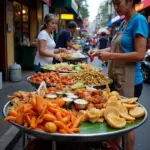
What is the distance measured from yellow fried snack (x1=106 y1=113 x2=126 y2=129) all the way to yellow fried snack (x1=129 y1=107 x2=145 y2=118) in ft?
0.57

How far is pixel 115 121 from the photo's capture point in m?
2.24

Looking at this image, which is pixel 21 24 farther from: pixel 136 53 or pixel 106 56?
pixel 136 53

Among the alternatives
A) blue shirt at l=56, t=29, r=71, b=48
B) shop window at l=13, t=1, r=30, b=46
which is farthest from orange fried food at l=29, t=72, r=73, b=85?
shop window at l=13, t=1, r=30, b=46

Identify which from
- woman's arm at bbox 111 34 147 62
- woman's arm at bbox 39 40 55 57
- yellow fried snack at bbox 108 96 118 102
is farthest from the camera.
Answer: woman's arm at bbox 39 40 55 57

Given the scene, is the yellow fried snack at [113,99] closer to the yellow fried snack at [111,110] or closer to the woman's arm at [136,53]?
the yellow fried snack at [111,110]

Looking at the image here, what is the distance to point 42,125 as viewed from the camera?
2166 millimetres

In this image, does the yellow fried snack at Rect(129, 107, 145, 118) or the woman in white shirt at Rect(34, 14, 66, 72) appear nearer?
the yellow fried snack at Rect(129, 107, 145, 118)

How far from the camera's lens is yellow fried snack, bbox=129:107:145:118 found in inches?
95.7

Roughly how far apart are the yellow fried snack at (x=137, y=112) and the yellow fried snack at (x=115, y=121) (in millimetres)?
173

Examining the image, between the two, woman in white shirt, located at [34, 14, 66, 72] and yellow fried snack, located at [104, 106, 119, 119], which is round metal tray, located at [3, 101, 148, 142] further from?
woman in white shirt, located at [34, 14, 66, 72]

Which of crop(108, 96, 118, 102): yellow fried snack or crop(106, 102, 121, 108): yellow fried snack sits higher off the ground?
crop(108, 96, 118, 102): yellow fried snack

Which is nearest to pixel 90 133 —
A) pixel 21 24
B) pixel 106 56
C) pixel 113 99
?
pixel 113 99

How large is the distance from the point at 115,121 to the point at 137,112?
33 cm

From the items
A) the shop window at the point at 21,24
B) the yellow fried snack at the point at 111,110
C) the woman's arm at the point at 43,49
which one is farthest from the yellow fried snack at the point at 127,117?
the shop window at the point at 21,24
